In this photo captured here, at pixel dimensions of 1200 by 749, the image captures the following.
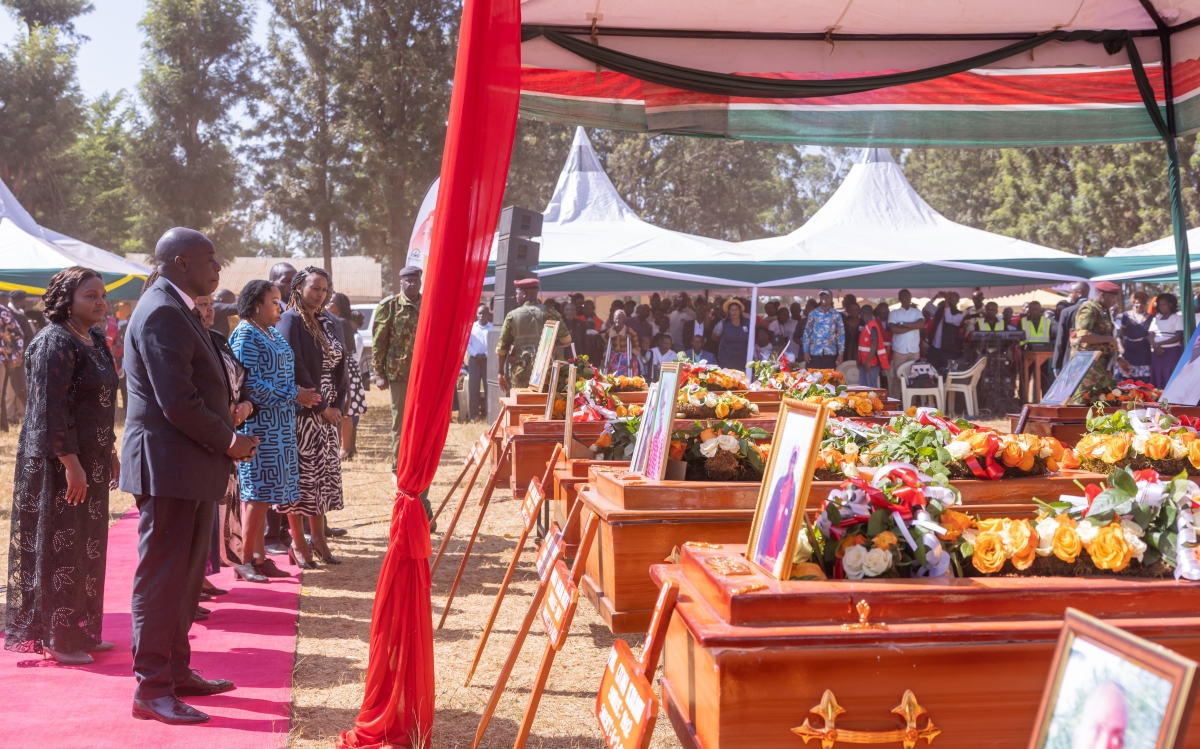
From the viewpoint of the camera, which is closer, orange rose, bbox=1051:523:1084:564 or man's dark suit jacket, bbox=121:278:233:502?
orange rose, bbox=1051:523:1084:564

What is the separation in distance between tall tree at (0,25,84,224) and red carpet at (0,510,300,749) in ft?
96.8

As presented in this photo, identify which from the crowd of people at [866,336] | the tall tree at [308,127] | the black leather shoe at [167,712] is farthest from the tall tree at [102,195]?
the black leather shoe at [167,712]

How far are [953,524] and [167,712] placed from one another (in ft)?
8.98

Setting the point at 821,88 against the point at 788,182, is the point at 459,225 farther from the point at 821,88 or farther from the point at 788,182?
the point at 788,182

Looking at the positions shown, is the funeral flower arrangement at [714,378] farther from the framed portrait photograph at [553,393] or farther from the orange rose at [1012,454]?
the orange rose at [1012,454]

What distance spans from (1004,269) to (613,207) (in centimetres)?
673

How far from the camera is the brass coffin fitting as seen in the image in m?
1.85

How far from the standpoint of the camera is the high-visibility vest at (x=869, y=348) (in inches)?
559

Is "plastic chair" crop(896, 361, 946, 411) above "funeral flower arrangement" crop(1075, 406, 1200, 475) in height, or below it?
below

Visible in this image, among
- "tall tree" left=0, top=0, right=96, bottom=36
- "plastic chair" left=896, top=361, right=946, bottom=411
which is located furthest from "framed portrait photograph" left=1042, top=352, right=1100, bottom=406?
"tall tree" left=0, top=0, right=96, bottom=36

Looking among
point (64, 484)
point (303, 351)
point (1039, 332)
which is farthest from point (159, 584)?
point (1039, 332)

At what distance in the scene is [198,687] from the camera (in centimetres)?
Answer: 371

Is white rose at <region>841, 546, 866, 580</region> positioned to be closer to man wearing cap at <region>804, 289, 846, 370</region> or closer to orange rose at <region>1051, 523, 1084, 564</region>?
orange rose at <region>1051, 523, 1084, 564</region>

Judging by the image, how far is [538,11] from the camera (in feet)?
13.6
